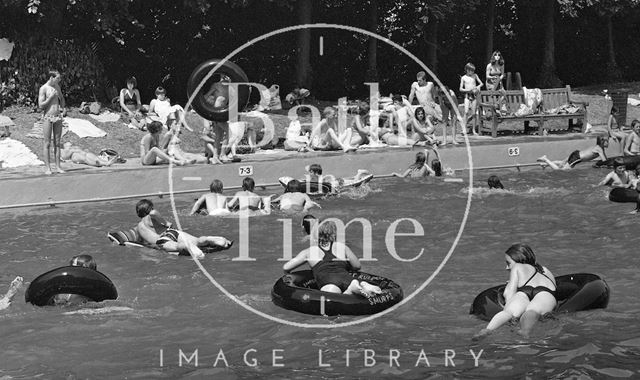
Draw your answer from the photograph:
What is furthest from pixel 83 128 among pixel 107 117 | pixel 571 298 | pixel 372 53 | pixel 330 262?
pixel 571 298

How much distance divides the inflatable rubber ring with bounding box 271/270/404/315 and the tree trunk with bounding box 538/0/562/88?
64.9ft

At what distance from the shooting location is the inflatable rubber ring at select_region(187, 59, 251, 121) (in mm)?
20359

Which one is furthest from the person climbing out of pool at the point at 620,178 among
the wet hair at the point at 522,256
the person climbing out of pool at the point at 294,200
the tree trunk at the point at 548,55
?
the tree trunk at the point at 548,55

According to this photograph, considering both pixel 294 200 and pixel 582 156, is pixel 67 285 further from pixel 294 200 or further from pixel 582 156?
pixel 582 156

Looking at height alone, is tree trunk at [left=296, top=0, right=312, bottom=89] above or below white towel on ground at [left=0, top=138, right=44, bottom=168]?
above

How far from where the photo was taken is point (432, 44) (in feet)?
93.4

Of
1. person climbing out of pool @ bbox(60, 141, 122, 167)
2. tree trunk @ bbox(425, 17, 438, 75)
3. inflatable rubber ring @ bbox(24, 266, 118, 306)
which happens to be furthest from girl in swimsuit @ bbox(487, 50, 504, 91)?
inflatable rubber ring @ bbox(24, 266, 118, 306)

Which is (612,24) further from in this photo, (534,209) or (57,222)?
(57,222)

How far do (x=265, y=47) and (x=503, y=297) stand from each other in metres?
17.5

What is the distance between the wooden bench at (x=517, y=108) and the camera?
915 inches

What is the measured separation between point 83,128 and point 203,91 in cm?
277

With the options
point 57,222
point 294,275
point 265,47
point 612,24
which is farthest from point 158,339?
point 612,24

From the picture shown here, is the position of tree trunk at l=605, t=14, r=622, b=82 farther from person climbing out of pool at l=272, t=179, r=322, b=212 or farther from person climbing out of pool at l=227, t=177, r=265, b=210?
person climbing out of pool at l=227, t=177, r=265, b=210

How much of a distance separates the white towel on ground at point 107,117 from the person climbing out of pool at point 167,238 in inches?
314
